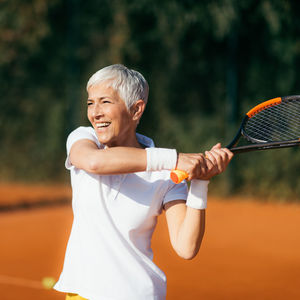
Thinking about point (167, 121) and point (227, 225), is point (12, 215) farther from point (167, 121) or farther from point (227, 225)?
point (167, 121)

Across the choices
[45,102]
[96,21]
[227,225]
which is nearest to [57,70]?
[45,102]

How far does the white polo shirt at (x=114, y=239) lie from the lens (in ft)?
6.07

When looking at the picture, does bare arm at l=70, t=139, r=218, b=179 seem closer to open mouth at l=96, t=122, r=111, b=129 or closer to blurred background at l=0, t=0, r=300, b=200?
open mouth at l=96, t=122, r=111, b=129

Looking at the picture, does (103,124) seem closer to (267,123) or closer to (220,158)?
(220,158)

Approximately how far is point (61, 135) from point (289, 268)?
1100 centimetres

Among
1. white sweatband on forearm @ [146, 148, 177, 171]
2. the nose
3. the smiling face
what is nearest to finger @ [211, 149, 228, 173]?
white sweatband on forearm @ [146, 148, 177, 171]

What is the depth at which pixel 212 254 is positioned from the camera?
7145 mm

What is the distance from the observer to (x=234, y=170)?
12.7 meters

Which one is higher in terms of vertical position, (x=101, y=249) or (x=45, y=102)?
(x=45, y=102)

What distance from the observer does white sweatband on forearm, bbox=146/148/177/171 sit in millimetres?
1840

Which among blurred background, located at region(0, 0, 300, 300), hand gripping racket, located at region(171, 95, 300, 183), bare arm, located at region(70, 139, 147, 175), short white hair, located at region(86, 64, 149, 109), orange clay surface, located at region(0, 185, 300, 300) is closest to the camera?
bare arm, located at region(70, 139, 147, 175)

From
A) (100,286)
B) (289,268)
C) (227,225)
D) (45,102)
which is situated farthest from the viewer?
(45,102)

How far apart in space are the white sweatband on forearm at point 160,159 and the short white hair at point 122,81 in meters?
0.23

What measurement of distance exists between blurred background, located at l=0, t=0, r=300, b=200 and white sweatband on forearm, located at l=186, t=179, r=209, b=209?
32.7 ft
